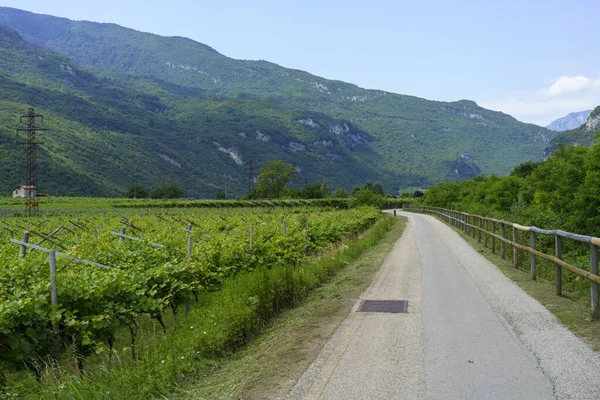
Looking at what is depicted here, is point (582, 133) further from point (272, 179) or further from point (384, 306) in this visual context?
point (384, 306)

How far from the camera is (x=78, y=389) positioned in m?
5.12

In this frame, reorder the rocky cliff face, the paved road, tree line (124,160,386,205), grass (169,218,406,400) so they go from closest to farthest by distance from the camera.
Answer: the paved road
grass (169,218,406,400)
tree line (124,160,386,205)
the rocky cliff face

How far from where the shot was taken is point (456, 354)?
5996 millimetres

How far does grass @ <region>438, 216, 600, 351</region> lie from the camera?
22.6ft

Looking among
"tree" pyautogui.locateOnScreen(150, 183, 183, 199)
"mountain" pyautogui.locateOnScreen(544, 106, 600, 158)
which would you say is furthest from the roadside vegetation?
"mountain" pyautogui.locateOnScreen(544, 106, 600, 158)

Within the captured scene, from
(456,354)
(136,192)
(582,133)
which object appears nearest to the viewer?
(456,354)

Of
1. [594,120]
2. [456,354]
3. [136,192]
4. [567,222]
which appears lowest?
[456,354]

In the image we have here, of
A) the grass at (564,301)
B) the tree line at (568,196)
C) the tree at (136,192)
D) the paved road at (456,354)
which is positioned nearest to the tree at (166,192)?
the tree at (136,192)

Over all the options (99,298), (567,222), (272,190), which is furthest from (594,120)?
(99,298)

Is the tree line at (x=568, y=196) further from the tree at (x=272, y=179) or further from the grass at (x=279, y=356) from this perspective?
the tree at (x=272, y=179)

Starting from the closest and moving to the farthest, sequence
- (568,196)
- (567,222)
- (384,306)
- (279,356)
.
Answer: (279,356)
(384,306)
(567,222)
(568,196)

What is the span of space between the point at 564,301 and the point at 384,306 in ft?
9.74

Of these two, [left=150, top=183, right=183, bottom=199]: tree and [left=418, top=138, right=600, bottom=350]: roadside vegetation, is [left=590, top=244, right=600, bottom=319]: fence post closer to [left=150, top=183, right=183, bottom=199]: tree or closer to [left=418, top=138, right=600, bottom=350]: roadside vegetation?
[left=418, top=138, right=600, bottom=350]: roadside vegetation

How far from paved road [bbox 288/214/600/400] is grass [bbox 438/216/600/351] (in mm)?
181
